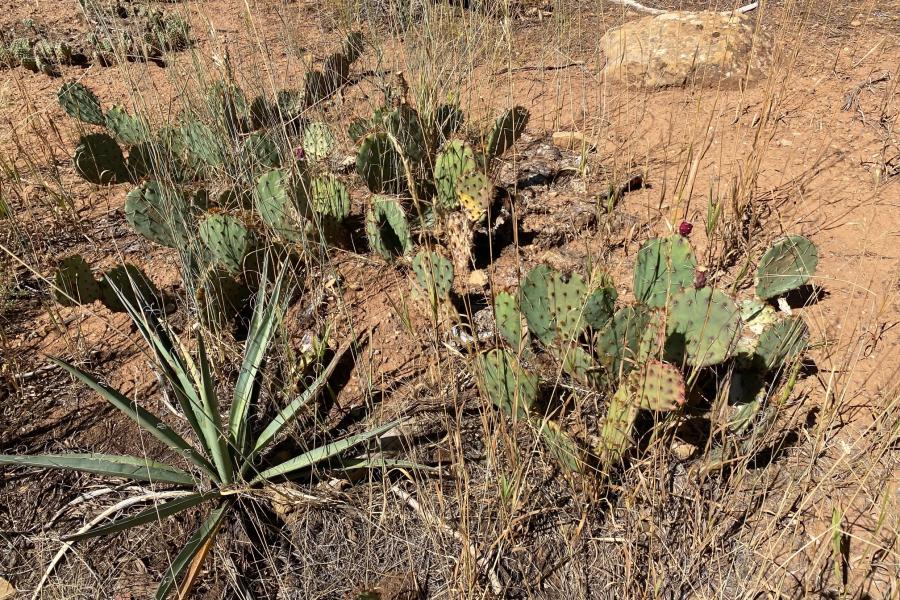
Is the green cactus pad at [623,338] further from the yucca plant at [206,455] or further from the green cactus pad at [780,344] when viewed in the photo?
the yucca plant at [206,455]

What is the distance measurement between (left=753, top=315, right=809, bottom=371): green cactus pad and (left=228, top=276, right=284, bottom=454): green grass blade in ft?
4.12

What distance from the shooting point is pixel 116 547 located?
1.69m

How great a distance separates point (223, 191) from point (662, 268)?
5.22 ft

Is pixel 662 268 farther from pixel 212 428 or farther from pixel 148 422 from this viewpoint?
pixel 148 422

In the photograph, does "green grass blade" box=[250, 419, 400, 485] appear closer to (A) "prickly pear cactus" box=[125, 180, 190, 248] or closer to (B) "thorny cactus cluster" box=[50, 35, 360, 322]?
(B) "thorny cactus cluster" box=[50, 35, 360, 322]

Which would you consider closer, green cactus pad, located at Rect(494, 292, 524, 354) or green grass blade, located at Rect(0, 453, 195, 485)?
green grass blade, located at Rect(0, 453, 195, 485)

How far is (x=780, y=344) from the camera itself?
67.7 inches

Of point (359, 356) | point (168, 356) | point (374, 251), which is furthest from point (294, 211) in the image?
point (168, 356)

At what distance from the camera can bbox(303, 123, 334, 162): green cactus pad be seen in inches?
104

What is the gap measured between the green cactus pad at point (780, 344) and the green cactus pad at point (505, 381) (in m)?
0.60

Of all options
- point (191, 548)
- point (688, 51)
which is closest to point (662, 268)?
point (191, 548)

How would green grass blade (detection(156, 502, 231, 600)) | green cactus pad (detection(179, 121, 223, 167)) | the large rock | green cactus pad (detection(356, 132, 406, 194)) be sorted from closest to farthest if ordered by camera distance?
green grass blade (detection(156, 502, 231, 600)), green cactus pad (detection(356, 132, 406, 194)), green cactus pad (detection(179, 121, 223, 167)), the large rock

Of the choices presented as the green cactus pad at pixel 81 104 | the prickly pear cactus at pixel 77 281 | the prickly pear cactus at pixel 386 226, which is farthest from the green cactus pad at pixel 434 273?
the green cactus pad at pixel 81 104

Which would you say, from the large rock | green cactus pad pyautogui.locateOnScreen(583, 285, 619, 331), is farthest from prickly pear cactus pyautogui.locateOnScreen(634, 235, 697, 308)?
the large rock
